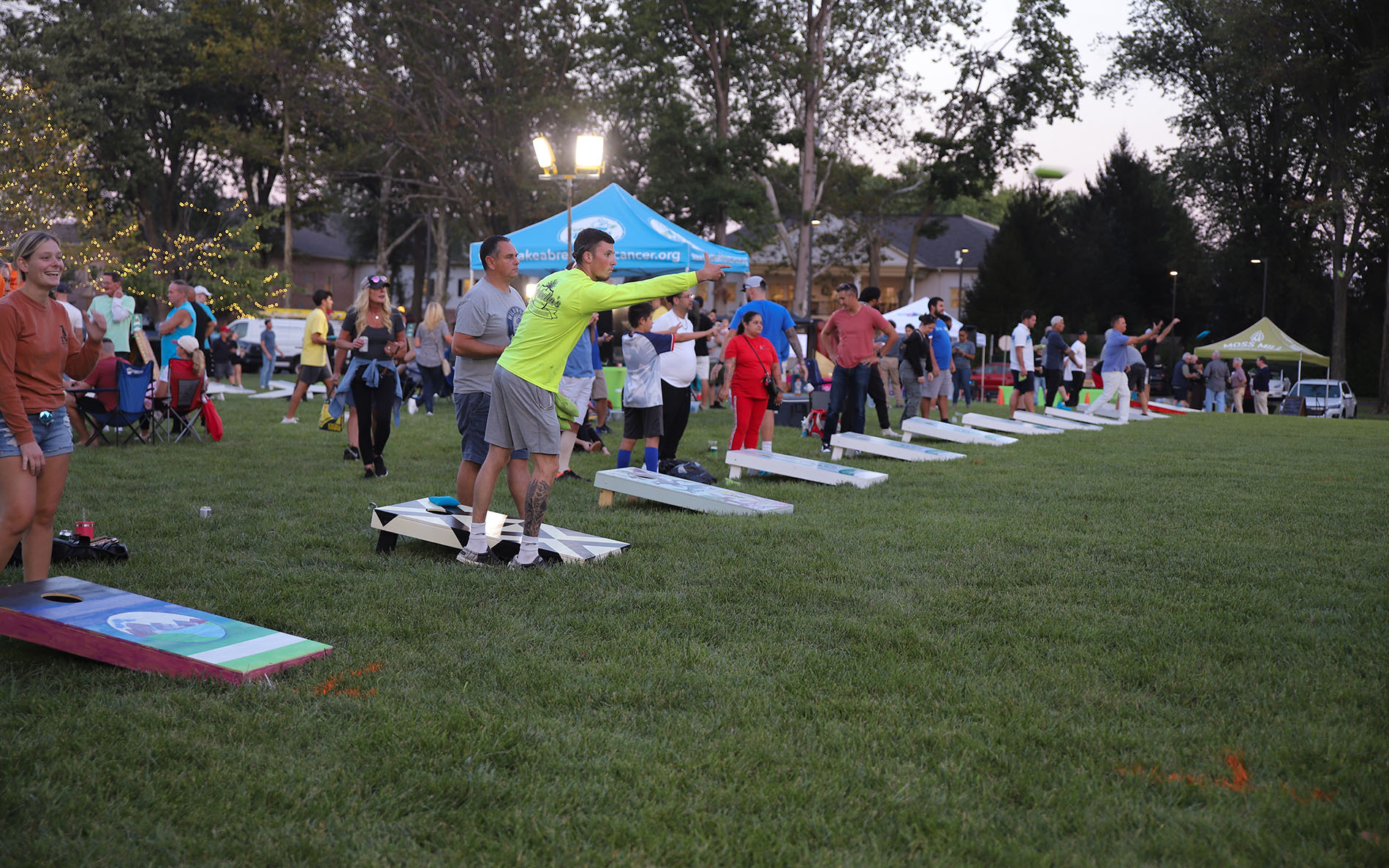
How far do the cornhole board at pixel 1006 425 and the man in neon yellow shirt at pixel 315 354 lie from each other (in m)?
9.53

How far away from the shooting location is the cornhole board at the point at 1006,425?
15.7 m

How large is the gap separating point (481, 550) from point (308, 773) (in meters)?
2.96

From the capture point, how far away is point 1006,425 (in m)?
15.8

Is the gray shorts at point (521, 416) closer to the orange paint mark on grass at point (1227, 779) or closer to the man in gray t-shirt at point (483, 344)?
the man in gray t-shirt at point (483, 344)

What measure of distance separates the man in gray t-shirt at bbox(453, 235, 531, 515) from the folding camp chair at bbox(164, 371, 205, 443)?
6.96 meters

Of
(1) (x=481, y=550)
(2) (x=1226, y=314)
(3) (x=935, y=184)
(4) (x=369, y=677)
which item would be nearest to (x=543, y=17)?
(3) (x=935, y=184)

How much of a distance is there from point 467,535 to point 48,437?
7.51 feet

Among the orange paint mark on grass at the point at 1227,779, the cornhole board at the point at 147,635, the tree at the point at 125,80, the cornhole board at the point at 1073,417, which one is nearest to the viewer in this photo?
the orange paint mark on grass at the point at 1227,779

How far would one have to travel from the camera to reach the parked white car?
2908 centimetres

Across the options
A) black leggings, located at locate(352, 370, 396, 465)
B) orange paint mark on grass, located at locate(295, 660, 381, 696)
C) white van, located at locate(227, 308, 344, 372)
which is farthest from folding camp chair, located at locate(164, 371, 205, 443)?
white van, located at locate(227, 308, 344, 372)

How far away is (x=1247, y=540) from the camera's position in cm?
699

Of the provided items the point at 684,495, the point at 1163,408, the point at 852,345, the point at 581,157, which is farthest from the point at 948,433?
the point at 1163,408

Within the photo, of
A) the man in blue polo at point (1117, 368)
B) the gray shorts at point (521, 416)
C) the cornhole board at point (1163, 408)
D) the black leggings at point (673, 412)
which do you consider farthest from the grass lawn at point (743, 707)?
the cornhole board at point (1163, 408)

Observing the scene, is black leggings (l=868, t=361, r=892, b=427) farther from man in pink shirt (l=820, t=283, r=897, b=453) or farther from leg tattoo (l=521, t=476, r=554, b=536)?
leg tattoo (l=521, t=476, r=554, b=536)
